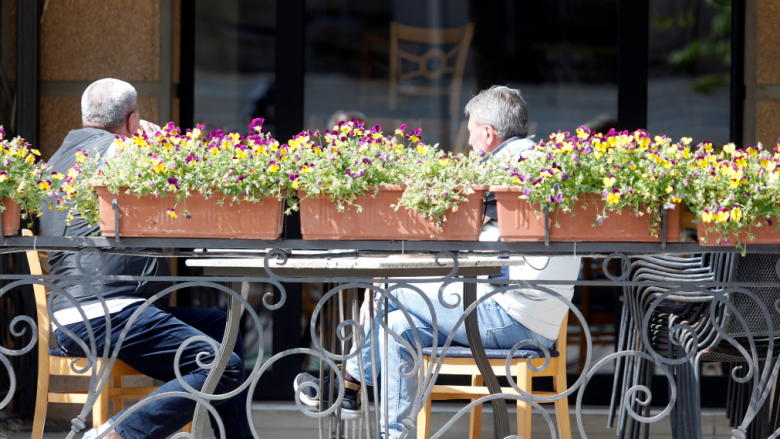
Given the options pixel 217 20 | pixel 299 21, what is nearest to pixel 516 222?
pixel 299 21

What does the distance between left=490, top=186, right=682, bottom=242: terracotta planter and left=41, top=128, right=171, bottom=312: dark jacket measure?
3.87 ft

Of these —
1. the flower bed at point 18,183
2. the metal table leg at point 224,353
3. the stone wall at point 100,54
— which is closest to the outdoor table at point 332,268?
the metal table leg at point 224,353

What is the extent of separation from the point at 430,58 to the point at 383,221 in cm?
235

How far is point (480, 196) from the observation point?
1731 millimetres

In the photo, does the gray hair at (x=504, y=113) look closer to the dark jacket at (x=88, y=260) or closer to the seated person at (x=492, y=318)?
the seated person at (x=492, y=318)

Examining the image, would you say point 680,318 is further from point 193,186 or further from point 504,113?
point 193,186

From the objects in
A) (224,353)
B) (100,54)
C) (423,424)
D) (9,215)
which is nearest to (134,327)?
(224,353)

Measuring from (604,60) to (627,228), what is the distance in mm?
2324

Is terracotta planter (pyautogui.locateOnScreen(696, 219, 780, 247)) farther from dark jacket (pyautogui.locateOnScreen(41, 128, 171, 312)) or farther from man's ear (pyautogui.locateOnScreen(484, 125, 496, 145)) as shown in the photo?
dark jacket (pyautogui.locateOnScreen(41, 128, 171, 312))

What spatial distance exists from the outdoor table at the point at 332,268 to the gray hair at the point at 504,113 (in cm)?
70

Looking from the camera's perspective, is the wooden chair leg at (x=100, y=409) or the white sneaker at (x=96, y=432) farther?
the wooden chair leg at (x=100, y=409)

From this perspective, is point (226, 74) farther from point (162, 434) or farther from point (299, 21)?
point (162, 434)

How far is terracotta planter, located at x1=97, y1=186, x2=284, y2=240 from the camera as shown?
1.75 meters

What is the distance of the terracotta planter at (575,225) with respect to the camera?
1.73m
